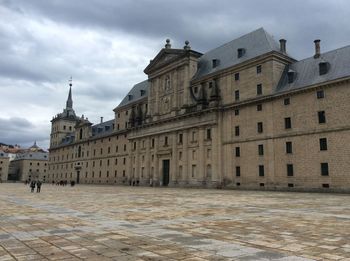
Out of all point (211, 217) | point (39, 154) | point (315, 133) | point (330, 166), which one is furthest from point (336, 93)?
point (39, 154)

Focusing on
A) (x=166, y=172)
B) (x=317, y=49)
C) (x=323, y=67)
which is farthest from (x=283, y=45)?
(x=166, y=172)

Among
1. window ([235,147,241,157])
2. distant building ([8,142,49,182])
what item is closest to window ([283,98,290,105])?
window ([235,147,241,157])

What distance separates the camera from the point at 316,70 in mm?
40188

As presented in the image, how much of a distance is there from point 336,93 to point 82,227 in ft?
109

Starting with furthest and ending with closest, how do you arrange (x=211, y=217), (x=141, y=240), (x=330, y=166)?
(x=330, y=166) < (x=211, y=217) < (x=141, y=240)

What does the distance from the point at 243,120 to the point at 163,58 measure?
22.3 metres

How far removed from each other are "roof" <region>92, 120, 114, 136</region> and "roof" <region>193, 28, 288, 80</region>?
34632 millimetres

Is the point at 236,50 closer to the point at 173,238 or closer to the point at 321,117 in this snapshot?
the point at 321,117

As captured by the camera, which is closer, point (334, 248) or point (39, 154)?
point (334, 248)

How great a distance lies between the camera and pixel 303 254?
6.91 m

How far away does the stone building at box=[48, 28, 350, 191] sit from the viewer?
120 ft

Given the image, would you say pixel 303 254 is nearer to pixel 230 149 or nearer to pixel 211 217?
pixel 211 217

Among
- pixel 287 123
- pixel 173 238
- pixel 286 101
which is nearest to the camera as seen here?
pixel 173 238

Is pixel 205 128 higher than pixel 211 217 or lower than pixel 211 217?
higher
